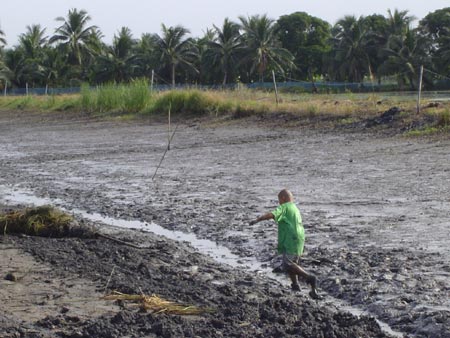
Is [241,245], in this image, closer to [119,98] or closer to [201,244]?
[201,244]

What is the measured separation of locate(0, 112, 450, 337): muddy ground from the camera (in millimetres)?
6523

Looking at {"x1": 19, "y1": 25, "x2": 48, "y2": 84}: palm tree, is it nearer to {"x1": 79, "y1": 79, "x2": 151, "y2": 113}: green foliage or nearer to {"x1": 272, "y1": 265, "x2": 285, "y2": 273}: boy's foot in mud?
{"x1": 79, "y1": 79, "x2": 151, "y2": 113}: green foliage

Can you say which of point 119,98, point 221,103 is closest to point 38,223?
point 221,103

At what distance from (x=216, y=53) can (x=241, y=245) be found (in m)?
65.3

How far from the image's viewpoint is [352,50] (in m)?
75.3

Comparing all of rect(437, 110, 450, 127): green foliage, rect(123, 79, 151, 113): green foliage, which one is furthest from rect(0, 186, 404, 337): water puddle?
rect(123, 79, 151, 113): green foliage

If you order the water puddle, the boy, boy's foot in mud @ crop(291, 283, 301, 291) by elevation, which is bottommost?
the water puddle

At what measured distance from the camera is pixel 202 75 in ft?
250

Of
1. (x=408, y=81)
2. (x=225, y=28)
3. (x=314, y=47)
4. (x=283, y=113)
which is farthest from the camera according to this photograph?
(x=314, y=47)

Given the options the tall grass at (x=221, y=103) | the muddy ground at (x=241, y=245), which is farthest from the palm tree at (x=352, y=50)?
the muddy ground at (x=241, y=245)

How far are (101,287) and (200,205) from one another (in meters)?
5.41

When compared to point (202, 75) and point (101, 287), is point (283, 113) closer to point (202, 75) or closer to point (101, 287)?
point (101, 287)

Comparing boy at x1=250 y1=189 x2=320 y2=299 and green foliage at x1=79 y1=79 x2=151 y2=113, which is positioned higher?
boy at x1=250 y1=189 x2=320 y2=299

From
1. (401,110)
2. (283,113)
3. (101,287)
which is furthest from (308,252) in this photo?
(283,113)
